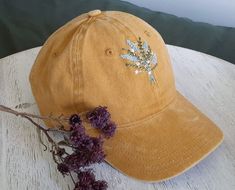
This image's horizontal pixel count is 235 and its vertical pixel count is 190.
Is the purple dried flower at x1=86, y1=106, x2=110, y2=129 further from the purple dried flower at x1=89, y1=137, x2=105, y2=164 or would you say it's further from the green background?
the green background

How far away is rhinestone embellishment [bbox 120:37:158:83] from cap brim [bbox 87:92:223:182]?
7 cm

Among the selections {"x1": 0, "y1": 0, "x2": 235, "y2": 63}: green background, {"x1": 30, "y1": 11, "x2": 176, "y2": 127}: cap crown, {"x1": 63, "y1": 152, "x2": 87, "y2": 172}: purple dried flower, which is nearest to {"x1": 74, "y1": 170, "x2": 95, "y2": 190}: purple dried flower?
{"x1": 63, "y1": 152, "x2": 87, "y2": 172}: purple dried flower

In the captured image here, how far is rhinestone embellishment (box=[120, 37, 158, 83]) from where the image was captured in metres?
0.54

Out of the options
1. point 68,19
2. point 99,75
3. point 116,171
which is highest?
point 99,75

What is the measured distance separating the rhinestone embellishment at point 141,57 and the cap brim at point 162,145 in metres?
0.07

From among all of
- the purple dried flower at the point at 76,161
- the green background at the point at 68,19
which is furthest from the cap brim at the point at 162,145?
the green background at the point at 68,19

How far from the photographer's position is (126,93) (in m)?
0.54

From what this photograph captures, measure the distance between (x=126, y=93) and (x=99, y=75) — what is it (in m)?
0.04

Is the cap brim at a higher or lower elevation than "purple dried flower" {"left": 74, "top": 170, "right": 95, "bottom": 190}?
lower

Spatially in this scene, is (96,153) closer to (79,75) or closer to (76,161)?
(76,161)

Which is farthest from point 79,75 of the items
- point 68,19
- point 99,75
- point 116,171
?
point 68,19

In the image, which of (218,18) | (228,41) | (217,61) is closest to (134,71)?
(217,61)

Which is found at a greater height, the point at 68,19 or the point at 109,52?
the point at 109,52

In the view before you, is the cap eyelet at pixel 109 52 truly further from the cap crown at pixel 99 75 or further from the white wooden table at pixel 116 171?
the white wooden table at pixel 116 171
